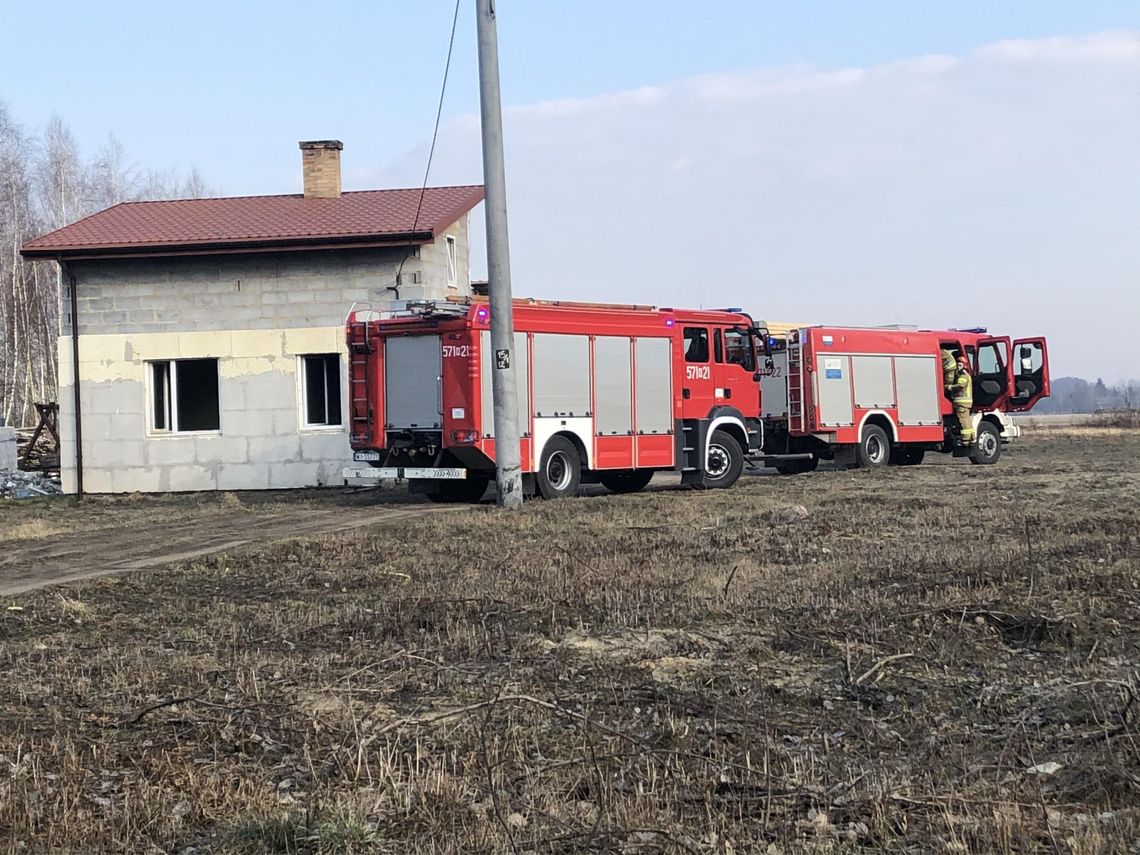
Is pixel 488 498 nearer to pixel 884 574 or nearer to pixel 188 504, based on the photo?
A: pixel 188 504

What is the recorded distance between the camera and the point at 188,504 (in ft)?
66.8

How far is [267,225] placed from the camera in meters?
23.6

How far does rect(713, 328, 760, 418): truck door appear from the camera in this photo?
2133 cm

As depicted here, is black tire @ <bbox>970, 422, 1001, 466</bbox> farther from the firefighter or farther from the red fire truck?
the firefighter

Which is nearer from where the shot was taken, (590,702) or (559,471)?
(590,702)

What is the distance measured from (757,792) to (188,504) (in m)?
17.1

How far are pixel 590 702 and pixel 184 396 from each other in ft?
63.1

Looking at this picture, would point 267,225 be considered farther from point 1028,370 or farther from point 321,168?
point 1028,370

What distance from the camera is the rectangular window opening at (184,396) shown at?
23.7 meters

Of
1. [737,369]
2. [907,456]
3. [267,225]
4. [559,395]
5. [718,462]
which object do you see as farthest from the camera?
[907,456]

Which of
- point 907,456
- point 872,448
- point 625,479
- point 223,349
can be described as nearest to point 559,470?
point 625,479

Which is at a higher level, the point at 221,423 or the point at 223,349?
the point at 223,349

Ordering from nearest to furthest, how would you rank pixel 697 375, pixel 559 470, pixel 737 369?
pixel 559 470 → pixel 697 375 → pixel 737 369

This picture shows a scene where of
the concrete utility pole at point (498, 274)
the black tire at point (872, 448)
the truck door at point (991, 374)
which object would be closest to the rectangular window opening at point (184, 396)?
the concrete utility pole at point (498, 274)
